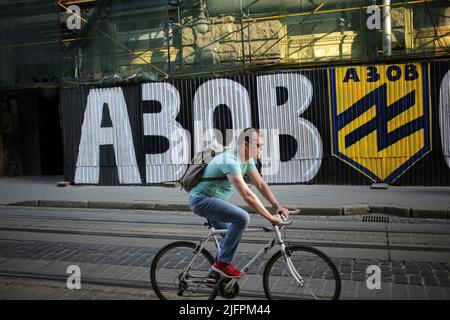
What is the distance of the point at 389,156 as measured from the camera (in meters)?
13.4

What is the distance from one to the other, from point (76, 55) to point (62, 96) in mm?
1453

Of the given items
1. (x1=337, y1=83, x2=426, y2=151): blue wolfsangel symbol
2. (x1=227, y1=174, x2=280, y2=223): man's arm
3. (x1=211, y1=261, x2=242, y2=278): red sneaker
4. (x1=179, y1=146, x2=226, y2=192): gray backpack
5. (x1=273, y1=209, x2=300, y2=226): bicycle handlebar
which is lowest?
(x1=211, y1=261, x2=242, y2=278): red sneaker

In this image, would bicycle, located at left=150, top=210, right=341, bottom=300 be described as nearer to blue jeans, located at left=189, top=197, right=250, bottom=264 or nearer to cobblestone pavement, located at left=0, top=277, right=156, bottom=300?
blue jeans, located at left=189, top=197, right=250, bottom=264

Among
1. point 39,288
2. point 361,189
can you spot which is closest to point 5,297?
point 39,288

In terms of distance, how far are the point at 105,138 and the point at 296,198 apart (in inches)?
272

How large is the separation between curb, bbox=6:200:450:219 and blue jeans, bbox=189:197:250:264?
5821mm

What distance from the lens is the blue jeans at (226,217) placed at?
4723 millimetres

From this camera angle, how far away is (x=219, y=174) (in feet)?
15.7

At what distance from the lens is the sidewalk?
1044cm

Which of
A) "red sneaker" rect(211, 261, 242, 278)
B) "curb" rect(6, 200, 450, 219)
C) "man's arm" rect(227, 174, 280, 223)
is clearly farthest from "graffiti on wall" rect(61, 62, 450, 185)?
"man's arm" rect(227, 174, 280, 223)

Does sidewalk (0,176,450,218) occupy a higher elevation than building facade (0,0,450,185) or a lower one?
lower

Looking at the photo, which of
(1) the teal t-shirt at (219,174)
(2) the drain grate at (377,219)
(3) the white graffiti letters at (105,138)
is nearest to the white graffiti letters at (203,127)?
(3) the white graffiti letters at (105,138)

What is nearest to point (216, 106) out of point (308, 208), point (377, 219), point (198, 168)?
Result: point (308, 208)
